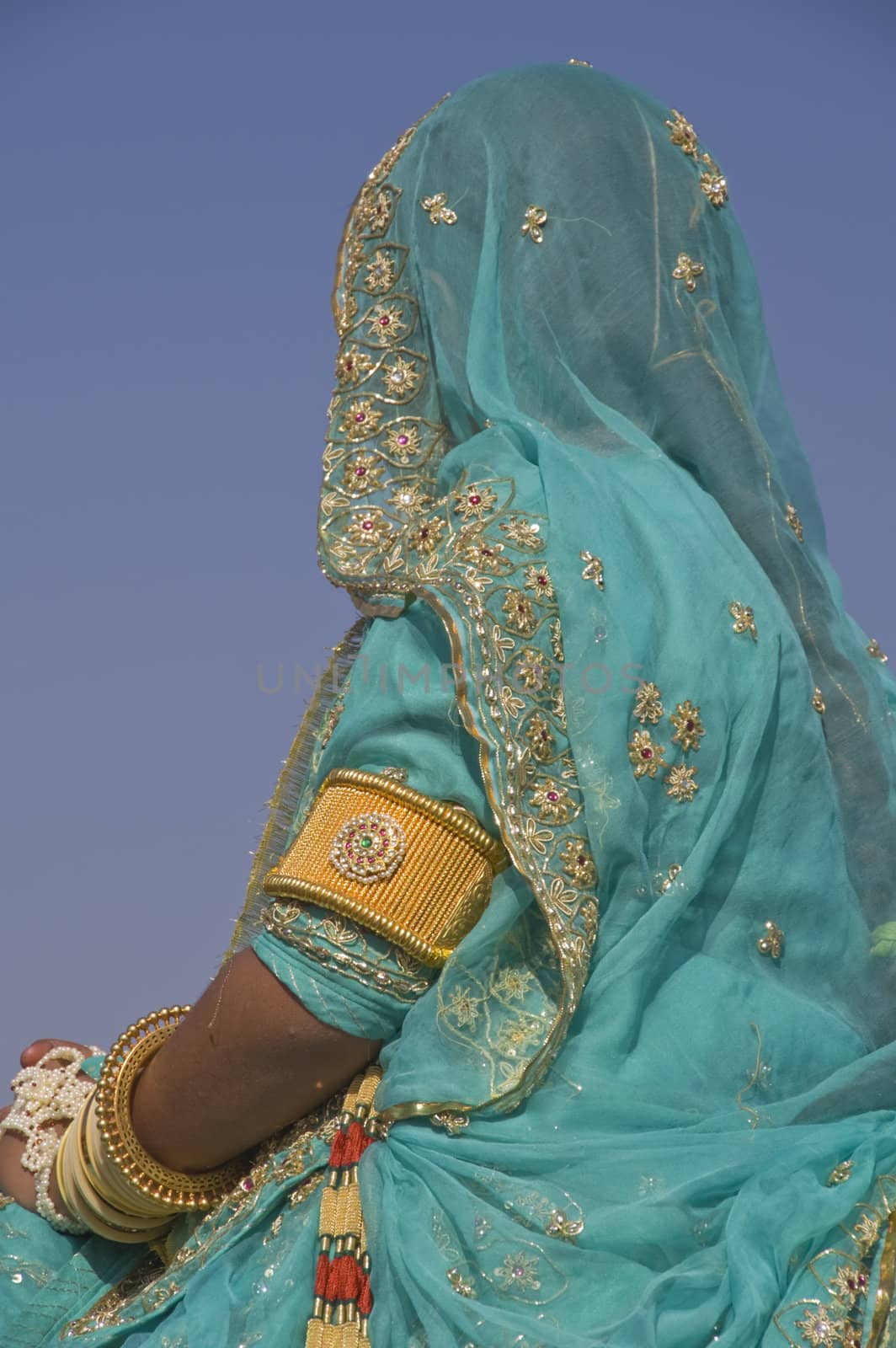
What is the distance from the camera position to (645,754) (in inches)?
80.2

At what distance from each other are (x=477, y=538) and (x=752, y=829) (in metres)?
0.52

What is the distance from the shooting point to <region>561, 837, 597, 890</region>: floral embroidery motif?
1.98 meters

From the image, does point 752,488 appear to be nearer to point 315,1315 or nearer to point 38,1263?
point 315,1315

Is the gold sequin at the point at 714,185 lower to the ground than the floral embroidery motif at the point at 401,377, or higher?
higher

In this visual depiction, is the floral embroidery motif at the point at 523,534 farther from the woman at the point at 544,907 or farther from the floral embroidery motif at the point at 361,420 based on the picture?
the floral embroidery motif at the point at 361,420

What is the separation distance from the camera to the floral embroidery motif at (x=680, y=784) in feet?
6.72

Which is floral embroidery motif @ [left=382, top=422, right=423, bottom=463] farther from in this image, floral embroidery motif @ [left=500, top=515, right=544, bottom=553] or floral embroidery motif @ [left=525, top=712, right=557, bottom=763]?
floral embroidery motif @ [left=525, top=712, right=557, bottom=763]

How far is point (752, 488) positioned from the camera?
2311mm

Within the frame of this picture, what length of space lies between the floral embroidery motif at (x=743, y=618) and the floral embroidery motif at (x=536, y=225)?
0.62 m

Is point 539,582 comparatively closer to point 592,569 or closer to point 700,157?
point 592,569

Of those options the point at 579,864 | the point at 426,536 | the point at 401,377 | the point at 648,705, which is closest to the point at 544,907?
the point at 579,864

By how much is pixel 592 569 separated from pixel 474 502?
184 millimetres

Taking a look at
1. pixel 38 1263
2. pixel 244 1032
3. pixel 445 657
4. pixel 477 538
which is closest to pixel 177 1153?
pixel 244 1032

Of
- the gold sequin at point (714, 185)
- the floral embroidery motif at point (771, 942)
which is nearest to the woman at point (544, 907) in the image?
the floral embroidery motif at point (771, 942)
